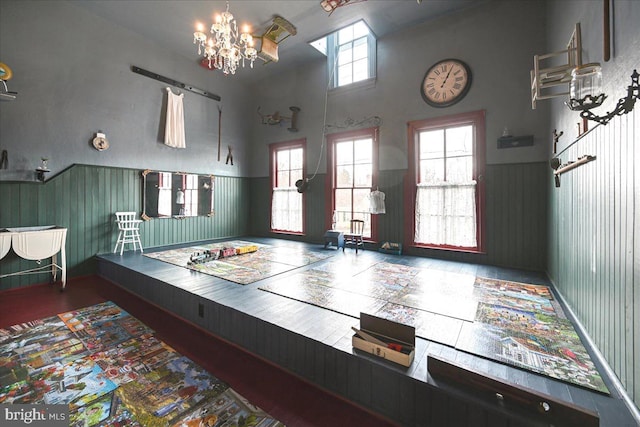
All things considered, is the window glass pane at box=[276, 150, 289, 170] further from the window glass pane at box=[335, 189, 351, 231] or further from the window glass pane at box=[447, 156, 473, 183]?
the window glass pane at box=[447, 156, 473, 183]

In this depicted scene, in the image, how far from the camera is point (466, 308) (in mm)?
2635

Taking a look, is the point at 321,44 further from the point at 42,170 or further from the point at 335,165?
the point at 42,170

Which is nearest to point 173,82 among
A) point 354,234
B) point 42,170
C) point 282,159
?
point 282,159

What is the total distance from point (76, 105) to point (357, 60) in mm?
5378

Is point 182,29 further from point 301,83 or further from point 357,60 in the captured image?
point 357,60

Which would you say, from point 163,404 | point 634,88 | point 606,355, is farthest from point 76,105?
point 606,355

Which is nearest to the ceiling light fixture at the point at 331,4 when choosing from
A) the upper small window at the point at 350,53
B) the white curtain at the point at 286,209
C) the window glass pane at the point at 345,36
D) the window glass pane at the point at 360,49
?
the upper small window at the point at 350,53

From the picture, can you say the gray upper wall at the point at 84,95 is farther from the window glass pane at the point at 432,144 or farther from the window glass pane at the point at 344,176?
the window glass pane at the point at 432,144

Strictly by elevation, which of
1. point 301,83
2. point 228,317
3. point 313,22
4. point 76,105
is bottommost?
point 228,317

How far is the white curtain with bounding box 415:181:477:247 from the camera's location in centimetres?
461

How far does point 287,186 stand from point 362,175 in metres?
2.14

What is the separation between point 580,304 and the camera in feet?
7.63

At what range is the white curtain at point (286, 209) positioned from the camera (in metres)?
6.79

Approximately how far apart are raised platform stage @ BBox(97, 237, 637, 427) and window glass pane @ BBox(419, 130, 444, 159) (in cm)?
253
